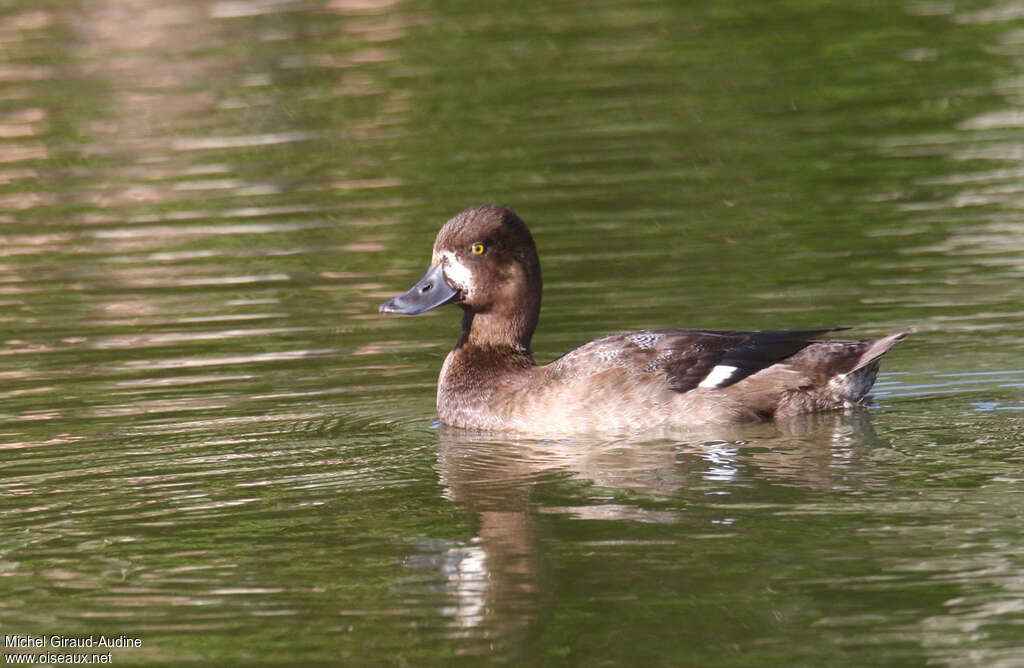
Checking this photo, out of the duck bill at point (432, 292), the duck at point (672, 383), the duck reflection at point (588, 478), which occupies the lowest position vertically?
the duck reflection at point (588, 478)

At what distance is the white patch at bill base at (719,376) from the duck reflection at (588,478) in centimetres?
25

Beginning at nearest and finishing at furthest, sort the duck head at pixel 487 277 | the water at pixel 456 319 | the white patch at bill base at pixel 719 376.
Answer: the water at pixel 456 319, the white patch at bill base at pixel 719 376, the duck head at pixel 487 277

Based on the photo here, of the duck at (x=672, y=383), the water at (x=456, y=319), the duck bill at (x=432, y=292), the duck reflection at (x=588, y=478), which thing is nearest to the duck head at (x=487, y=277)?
the duck bill at (x=432, y=292)

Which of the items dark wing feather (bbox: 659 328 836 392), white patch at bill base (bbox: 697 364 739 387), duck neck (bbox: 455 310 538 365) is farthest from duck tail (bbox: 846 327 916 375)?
duck neck (bbox: 455 310 538 365)

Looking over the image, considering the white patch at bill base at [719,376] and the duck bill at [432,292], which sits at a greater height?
the duck bill at [432,292]

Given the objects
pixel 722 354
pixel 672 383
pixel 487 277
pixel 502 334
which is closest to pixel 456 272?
pixel 487 277

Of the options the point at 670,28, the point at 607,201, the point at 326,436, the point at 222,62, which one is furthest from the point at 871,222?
the point at 222,62

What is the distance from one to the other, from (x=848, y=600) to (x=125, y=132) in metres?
A: 13.3

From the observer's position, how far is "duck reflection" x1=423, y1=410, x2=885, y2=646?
22.5 feet

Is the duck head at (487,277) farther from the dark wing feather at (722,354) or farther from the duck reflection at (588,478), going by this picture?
the dark wing feather at (722,354)

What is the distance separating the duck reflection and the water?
0.09ft

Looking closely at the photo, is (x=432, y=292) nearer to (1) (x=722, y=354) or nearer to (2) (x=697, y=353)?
(2) (x=697, y=353)

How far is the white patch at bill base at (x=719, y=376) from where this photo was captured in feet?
30.1

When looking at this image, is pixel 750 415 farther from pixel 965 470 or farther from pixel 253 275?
pixel 253 275
